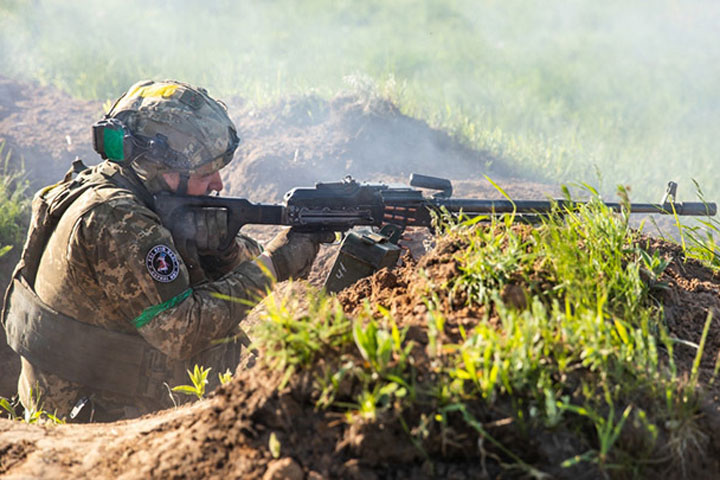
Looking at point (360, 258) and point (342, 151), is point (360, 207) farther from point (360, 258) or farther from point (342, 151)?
point (342, 151)

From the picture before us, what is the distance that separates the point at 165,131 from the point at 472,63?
1118 cm

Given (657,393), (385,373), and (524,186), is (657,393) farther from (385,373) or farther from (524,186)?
(524,186)

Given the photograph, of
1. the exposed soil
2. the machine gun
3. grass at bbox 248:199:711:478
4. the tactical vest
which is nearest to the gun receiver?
the machine gun

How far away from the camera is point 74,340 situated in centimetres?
353

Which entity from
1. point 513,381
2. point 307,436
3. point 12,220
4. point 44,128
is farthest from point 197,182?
point 44,128

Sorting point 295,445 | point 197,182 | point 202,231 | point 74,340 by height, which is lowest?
point 74,340

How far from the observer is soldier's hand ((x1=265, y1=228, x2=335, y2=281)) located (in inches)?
156

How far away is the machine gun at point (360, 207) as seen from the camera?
3734 mm

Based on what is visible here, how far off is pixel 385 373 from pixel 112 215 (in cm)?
203

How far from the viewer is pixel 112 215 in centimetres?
322

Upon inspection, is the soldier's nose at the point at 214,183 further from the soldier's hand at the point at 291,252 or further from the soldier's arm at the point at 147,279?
the soldier's arm at the point at 147,279

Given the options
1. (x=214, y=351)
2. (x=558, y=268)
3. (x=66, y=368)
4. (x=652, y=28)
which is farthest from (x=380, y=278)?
(x=652, y=28)

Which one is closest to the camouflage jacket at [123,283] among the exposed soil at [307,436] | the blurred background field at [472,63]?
the exposed soil at [307,436]

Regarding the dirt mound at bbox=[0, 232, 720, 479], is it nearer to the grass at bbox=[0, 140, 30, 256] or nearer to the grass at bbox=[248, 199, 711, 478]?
the grass at bbox=[248, 199, 711, 478]
